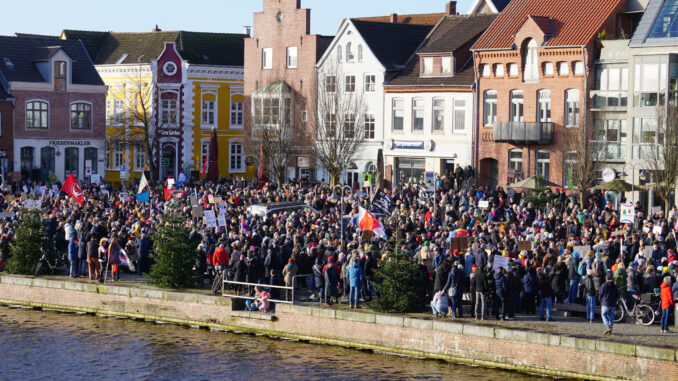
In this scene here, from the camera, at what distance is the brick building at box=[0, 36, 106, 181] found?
6738 cm

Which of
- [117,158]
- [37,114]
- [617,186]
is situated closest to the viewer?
[617,186]

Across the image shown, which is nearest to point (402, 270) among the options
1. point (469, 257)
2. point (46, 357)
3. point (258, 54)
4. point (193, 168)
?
point (469, 257)

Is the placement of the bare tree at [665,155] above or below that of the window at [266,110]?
below

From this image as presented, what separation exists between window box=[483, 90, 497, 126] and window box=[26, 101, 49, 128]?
26.8m

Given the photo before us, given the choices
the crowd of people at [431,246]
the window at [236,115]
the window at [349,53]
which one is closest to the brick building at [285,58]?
the window at [349,53]

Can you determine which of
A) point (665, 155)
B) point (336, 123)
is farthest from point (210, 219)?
point (336, 123)

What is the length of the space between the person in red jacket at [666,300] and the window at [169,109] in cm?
5227

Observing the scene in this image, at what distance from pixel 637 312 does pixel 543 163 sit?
27.3 meters

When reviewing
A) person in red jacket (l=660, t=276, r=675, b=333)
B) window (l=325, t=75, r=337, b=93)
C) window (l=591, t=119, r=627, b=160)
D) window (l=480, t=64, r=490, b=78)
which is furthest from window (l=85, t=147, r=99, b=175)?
person in red jacket (l=660, t=276, r=675, b=333)

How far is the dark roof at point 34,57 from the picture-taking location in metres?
67.8

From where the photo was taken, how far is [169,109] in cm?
7594

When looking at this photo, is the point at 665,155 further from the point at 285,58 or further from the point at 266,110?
the point at 285,58

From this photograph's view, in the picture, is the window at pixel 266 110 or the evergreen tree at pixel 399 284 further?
the window at pixel 266 110

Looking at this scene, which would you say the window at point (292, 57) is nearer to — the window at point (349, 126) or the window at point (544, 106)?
the window at point (349, 126)
